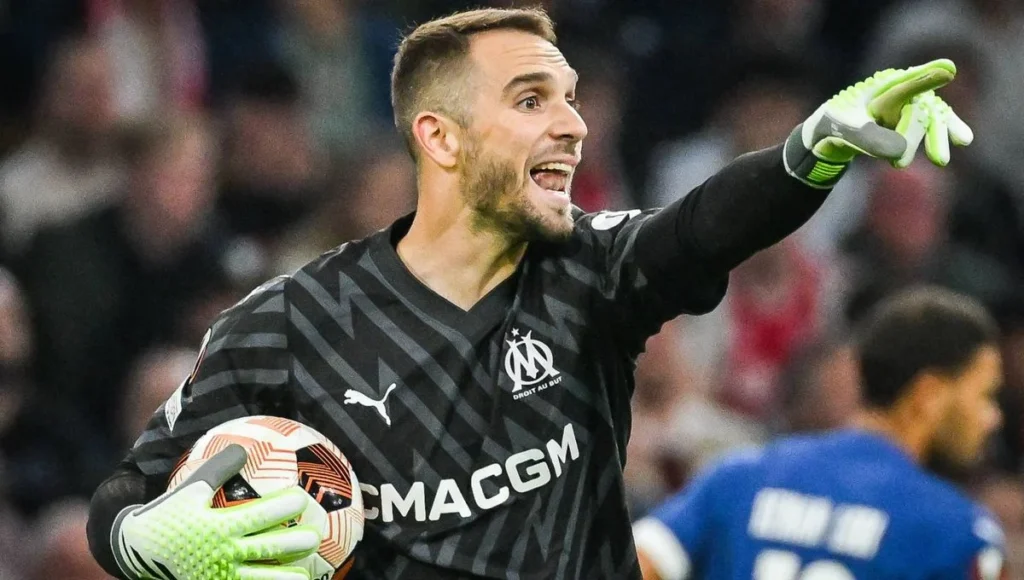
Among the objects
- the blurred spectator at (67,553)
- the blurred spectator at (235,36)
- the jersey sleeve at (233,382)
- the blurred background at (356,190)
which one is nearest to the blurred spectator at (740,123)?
the blurred background at (356,190)

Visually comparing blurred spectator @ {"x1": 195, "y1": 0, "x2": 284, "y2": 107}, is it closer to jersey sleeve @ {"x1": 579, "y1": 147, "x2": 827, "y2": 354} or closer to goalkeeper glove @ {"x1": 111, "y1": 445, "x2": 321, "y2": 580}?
jersey sleeve @ {"x1": 579, "y1": 147, "x2": 827, "y2": 354}

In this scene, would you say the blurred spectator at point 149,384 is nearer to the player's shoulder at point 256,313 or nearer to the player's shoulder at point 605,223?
the player's shoulder at point 256,313

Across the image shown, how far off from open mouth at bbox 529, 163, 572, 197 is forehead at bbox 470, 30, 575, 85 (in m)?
0.19

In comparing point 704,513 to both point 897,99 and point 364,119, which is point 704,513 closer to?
point 897,99

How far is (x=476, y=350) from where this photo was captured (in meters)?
3.42

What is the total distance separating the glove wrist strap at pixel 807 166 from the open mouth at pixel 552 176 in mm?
574

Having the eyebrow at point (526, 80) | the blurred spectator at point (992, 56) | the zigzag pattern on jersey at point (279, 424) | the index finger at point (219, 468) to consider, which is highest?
the blurred spectator at point (992, 56)

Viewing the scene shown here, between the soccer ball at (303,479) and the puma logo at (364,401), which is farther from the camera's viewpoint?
the puma logo at (364,401)

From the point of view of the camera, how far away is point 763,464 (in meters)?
3.82

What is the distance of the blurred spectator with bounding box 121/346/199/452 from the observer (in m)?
5.79

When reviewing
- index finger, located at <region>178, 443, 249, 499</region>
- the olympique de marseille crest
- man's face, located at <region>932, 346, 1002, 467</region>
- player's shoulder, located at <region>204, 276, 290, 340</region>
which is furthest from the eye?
man's face, located at <region>932, 346, 1002, 467</region>

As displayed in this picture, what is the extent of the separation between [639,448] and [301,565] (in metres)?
3.23

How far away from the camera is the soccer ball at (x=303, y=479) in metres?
3.18

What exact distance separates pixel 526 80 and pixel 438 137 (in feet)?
0.79
